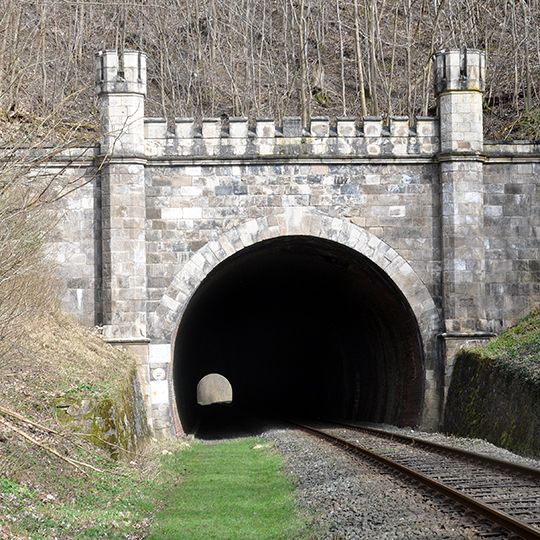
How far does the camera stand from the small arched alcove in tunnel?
18.8 m

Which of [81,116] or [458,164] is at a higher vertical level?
[81,116]

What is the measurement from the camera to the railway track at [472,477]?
724cm

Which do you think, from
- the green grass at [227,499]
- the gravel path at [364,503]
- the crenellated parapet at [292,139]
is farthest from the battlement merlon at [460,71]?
the green grass at [227,499]

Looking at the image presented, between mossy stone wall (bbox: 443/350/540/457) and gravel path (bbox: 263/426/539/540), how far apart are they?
1.62 ft

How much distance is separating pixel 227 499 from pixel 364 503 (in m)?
2.04

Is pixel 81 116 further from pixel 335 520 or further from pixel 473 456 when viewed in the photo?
pixel 335 520

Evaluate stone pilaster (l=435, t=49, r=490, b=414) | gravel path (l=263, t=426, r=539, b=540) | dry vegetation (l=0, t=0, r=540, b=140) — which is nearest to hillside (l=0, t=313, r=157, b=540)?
gravel path (l=263, t=426, r=539, b=540)

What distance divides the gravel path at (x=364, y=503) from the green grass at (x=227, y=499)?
0.27m

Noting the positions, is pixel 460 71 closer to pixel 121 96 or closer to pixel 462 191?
pixel 462 191

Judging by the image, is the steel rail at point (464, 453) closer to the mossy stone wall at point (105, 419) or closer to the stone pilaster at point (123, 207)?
the mossy stone wall at point (105, 419)

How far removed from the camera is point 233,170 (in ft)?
57.2

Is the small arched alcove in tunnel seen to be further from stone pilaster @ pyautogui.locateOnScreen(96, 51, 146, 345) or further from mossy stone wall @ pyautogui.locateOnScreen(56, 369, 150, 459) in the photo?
mossy stone wall @ pyautogui.locateOnScreen(56, 369, 150, 459)

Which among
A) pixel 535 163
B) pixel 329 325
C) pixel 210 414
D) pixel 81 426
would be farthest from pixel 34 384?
pixel 210 414

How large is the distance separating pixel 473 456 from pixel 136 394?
6.99 meters
